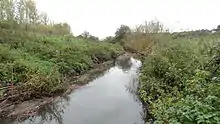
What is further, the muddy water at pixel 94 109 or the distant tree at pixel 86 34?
the distant tree at pixel 86 34

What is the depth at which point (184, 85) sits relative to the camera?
891 centimetres

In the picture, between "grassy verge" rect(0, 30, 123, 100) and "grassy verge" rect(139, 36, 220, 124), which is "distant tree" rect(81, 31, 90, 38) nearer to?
"grassy verge" rect(0, 30, 123, 100)

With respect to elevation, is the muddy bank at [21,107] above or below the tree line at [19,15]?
below

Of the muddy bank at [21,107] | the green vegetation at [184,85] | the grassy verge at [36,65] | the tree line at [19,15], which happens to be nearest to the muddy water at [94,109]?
the muddy bank at [21,107]

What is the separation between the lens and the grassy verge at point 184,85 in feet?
16.6

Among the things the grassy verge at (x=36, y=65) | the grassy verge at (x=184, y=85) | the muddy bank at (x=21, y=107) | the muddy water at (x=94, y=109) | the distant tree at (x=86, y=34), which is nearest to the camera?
the grassy verge at (x=184, y=85)

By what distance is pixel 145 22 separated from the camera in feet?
131

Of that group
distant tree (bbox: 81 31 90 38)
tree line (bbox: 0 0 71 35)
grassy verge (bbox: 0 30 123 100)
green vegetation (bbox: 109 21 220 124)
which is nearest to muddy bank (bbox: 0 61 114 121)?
grassy verge (bbox: 0 30 123 100)

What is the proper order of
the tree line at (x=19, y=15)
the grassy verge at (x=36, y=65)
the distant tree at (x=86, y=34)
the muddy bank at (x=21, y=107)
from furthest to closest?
1. the distant tree at (x=86, y=34)
2. the tree line at (x=19, y=15)
3. the grassy verge at (x=36, y=65)
4. the muddy bank at (x=21, y=107)

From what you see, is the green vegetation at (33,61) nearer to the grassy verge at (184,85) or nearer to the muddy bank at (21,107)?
the muddy bank at (21,107)

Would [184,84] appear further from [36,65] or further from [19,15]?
[19,15]

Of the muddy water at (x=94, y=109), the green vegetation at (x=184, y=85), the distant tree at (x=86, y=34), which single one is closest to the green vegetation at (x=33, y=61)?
the muddy water at (x=94, y=109)

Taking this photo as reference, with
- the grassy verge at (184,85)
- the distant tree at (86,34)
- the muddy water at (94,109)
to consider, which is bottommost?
the muddy water at (94,109)

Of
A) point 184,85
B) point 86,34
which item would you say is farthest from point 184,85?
point 86,34
